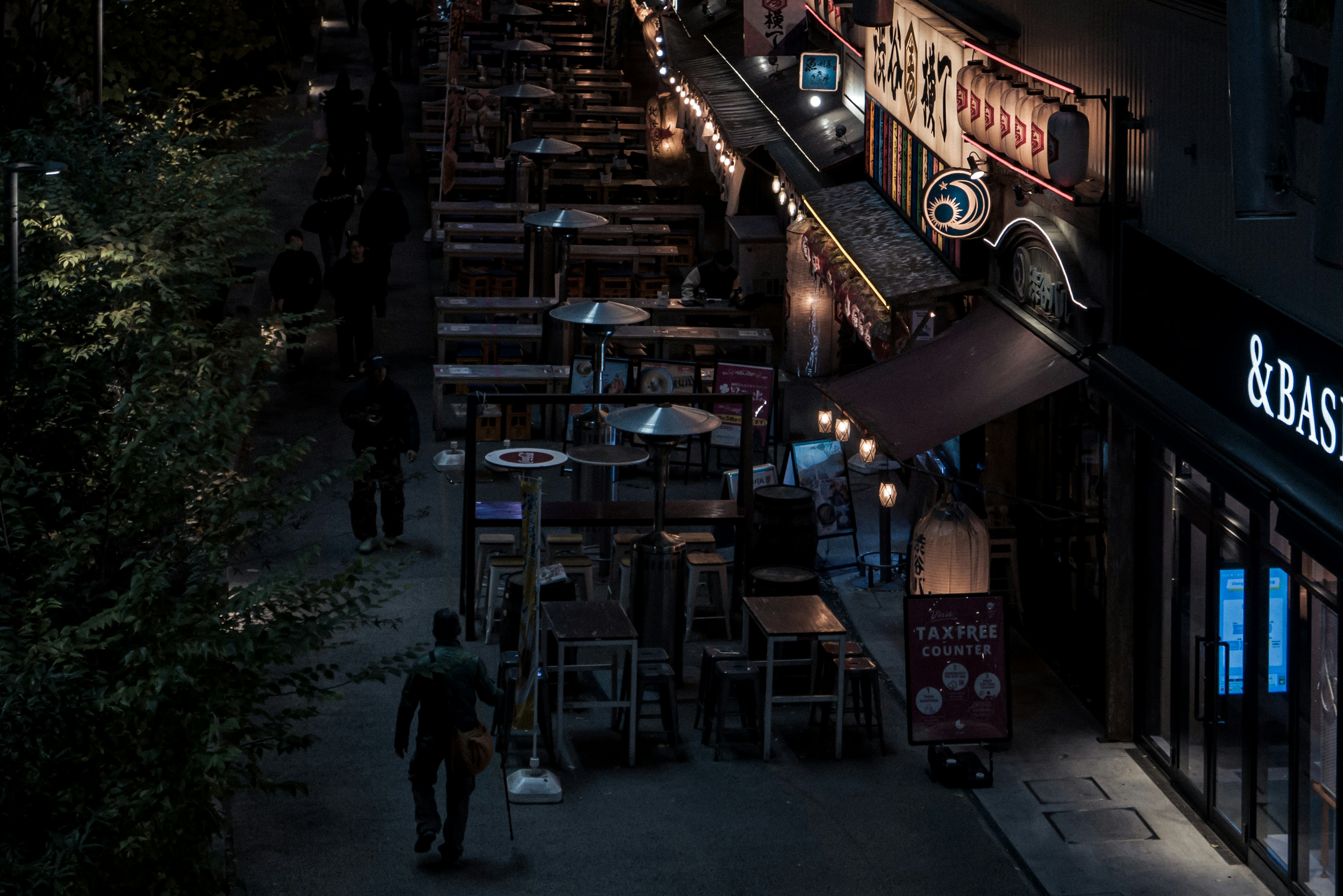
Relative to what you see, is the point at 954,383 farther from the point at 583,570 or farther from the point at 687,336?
the point at 687,336

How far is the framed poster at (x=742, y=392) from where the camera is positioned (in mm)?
18250

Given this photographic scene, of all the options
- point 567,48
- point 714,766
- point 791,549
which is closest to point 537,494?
point 714,766

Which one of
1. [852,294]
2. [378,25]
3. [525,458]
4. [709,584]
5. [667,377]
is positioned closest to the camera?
[709,584]

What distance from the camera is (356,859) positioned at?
403 inches

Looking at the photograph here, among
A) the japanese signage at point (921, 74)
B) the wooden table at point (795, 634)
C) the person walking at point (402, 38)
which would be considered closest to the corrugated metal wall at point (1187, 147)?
the japanese signage at point (921, 74)

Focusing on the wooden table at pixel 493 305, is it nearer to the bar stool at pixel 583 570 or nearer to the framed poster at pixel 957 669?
the bar stool at pixel 583 570

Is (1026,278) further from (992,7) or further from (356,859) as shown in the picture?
(356,859)

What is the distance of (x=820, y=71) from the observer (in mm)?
20969

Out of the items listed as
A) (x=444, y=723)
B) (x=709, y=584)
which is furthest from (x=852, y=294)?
(x=444, y=723)

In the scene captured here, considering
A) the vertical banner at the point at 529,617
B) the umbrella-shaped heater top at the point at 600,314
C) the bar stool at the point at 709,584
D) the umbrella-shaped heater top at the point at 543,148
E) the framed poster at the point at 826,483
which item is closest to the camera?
the vertical banner at the point at 529,617

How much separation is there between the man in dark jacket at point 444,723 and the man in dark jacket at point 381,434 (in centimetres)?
551

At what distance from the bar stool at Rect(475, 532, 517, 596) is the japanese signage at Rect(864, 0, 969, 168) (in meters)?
4.88

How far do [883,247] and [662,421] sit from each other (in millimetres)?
4520

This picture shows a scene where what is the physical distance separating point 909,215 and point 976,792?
287 inches
